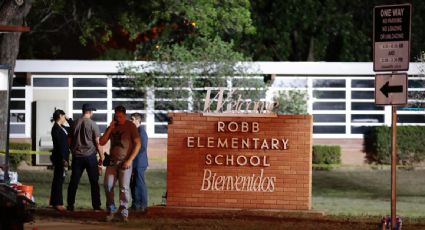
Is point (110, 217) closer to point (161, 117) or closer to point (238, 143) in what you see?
point (238, 143)

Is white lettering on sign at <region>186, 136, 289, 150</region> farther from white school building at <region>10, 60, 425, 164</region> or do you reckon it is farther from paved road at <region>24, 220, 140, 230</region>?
white school building at <region>10, 60, 425, 164</region>

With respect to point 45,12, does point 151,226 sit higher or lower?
lower

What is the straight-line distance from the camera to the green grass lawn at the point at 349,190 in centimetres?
2214

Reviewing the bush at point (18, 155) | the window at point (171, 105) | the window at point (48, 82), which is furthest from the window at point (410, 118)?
the bush at point (18, 155)

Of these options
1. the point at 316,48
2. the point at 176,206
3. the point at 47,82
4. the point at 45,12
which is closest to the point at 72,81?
the point at 47,82

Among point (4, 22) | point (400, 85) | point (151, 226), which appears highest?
point (4, 22)

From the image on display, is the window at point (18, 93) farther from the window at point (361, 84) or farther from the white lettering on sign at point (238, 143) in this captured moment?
the white lettering on sign at point (238, 143)

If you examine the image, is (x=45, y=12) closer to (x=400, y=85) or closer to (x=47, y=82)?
(x=47, y=82)

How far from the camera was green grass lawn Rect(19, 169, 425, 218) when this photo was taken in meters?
22.1

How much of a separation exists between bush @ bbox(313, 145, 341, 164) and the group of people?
1419 centimetres

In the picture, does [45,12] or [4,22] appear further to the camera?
[45,12]

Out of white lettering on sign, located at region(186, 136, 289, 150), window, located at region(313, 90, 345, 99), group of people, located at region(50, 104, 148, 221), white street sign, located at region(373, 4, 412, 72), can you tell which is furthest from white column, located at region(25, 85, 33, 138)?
white street sign, located at region(373, 4, 412, 72)

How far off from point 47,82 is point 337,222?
18014 millimetres

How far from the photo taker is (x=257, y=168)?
18.1 meters
